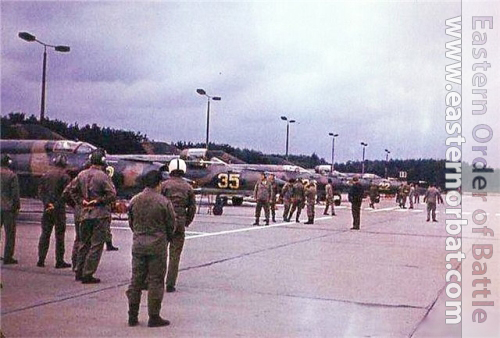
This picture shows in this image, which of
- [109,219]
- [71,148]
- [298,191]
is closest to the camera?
[109,219]

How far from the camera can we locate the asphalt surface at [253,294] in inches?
260

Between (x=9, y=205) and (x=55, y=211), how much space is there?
84 cm

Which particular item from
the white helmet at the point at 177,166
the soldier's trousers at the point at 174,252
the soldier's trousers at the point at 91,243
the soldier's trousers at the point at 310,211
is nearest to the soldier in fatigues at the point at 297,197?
the soldier's trousers at the point at 310,211

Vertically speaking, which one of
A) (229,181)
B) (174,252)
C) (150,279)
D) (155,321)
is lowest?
(155,321)

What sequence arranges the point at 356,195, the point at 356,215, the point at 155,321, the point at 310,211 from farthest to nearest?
the point at 310,211, the point at 356,195, the point at 356,215, the point at 155,321

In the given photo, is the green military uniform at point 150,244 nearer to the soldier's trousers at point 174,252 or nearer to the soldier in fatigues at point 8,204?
the soldier's trousers at point 174,252

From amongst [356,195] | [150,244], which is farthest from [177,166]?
[356,195]

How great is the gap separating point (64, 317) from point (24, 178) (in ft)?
44.6

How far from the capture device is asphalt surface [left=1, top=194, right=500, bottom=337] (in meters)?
6.61

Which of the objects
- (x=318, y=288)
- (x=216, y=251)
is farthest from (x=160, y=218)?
(x=216, y=251)

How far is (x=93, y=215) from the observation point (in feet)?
29.6

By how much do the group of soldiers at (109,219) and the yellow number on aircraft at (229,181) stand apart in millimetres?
15931

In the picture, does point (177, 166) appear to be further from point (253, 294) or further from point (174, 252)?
point (253, 294)

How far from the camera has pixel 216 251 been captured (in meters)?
13.1
